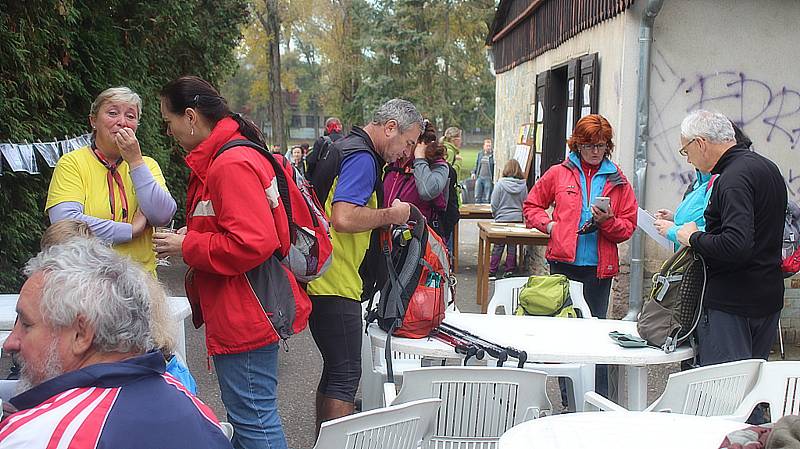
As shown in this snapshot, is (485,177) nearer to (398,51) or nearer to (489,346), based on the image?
(489,346)

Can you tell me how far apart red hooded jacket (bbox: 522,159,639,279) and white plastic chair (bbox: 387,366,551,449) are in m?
2.11

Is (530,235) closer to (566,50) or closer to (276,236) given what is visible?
(566,50)

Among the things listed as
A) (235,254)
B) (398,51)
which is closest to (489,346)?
(235,254)

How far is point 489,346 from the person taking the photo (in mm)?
3717

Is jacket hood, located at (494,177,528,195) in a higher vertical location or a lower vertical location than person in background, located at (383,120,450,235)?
lower

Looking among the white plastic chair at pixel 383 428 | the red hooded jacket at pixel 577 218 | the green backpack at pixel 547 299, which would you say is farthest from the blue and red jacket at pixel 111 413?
the red hooded jacket at pixel 577 218

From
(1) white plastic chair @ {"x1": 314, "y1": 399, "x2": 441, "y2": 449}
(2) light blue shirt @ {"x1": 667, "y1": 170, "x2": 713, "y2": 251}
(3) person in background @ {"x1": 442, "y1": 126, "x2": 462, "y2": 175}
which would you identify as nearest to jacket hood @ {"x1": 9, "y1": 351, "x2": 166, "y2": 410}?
(1) white plastic chair @ {"x1": 314, "y1": 399, "x2": 441, "y2": 449}

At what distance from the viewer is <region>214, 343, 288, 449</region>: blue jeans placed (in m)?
3.12

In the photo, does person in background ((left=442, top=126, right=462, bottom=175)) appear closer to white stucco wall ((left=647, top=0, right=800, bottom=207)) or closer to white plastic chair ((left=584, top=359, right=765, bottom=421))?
white stucco wall ((left=647, top=0, right=800, bottom=207))

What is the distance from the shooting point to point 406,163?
6703 millimetres

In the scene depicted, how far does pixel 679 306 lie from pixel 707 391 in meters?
0.61

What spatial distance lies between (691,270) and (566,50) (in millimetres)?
6390

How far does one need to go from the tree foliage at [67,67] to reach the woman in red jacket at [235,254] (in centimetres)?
321

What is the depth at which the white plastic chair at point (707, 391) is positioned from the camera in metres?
3.14
